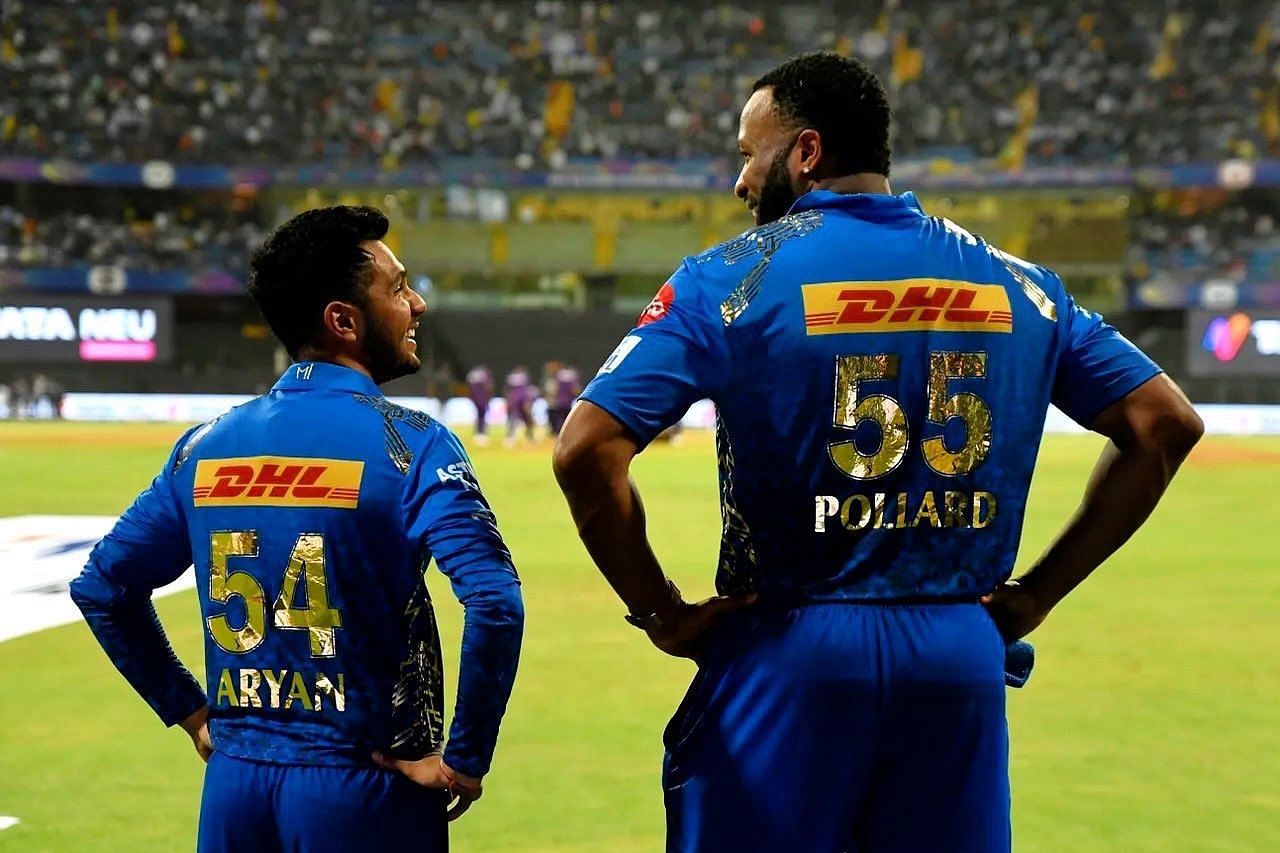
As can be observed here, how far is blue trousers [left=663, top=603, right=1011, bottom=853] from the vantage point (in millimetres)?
2756

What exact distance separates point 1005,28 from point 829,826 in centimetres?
5014

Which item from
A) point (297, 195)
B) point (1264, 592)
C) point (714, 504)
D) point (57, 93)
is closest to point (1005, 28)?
point (297, 195)

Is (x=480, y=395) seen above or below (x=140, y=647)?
below

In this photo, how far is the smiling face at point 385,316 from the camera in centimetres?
313

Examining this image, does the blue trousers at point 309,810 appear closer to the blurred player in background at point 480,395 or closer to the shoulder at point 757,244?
the shoulder at point 757,244

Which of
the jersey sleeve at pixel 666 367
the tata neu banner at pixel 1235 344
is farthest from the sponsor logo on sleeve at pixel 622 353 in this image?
the tata neu banner at pixel 1235 344

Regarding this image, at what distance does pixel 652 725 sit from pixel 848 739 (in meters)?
5.05

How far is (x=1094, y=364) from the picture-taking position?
300 centimetres

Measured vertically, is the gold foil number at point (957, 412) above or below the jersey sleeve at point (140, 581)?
above

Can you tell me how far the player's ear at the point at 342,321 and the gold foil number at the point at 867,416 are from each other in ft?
3.37

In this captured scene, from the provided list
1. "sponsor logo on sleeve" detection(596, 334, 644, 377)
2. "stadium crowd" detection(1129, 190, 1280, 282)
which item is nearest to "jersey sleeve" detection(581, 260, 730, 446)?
"sponsor logo on sleeve" detection(596, 334, 644, 377)

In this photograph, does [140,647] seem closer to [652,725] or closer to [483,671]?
[483,671]

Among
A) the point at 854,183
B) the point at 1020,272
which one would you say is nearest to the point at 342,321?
the point at 854,183

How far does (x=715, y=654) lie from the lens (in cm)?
288
